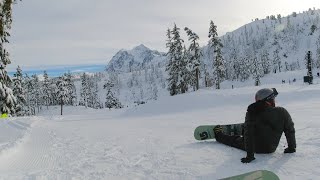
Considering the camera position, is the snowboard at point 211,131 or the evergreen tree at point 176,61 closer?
the snowboard at point 211,131

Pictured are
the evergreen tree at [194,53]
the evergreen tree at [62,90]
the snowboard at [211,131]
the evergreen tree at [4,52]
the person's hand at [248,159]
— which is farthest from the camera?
the evergreen tree at [62,90]

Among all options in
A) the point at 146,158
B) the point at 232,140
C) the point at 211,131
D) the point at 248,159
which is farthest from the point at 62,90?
the point at 248,159

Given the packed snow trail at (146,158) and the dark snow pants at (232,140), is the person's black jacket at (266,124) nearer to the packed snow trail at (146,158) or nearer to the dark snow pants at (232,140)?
the packed snow trail at (146,158)

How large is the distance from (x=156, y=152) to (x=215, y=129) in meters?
1.63

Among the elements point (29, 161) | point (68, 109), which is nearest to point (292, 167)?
point (29, 161)

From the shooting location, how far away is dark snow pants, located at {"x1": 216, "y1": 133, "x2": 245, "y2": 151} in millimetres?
8250

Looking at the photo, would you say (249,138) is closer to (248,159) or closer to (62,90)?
(248,159)

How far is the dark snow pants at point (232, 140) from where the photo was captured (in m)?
8.25

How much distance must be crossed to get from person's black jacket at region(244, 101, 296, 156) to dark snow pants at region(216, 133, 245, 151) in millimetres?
743

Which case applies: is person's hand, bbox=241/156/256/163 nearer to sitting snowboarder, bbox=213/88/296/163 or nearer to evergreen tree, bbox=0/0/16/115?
sitting snowboarder, bbox=213/88/296/163

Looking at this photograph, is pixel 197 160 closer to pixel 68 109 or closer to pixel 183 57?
pixel 183 57

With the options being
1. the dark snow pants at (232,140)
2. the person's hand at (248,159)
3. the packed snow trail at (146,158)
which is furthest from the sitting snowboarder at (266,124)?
the dark snow pants at (232,140)

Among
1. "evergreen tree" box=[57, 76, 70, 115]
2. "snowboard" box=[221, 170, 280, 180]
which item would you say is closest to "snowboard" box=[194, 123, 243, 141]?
"snowboard" box=[221, 170, 280, 180]

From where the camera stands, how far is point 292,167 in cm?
667
